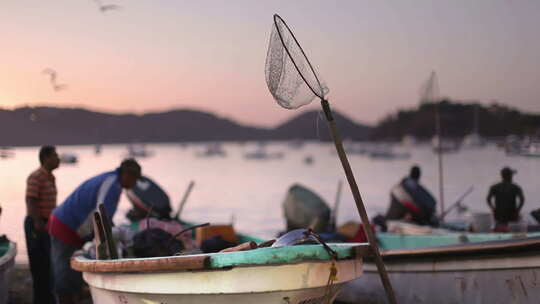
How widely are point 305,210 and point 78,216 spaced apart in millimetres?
10371

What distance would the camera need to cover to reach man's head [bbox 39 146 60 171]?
24.8 feet

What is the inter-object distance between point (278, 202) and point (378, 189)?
13565 mm

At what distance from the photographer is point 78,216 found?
677cm

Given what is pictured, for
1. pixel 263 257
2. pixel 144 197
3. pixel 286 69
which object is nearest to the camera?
pixel 263 257

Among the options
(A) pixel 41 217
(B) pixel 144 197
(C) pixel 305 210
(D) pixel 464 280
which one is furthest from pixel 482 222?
(A) pixel 41 217

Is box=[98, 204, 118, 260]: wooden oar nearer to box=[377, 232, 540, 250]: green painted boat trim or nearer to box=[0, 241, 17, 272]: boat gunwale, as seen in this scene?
box=[0, 241, 17, 272]: boat gunwale

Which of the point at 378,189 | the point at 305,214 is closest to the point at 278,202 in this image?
the point at 378,189

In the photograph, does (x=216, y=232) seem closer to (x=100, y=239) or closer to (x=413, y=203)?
(x=100, y=239)

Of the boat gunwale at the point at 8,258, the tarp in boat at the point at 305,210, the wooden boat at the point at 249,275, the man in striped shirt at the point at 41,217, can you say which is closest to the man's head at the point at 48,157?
the man in striped shirt at the point at 41,217

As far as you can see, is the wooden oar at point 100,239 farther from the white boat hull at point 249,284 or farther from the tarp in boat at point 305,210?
the tarp in boat at point 305,210

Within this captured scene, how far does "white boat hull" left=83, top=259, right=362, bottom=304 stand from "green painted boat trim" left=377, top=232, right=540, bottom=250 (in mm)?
4834

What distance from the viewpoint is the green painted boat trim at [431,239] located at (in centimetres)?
972

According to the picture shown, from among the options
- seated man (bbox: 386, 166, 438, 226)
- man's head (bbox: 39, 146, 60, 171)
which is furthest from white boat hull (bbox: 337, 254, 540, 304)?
seated man (bbox: 386, 166, 438, 226)

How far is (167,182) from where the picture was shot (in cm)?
6644
